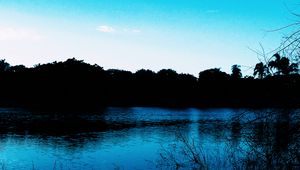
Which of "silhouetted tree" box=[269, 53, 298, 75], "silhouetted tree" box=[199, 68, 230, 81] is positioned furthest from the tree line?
"silhouetted tree" box=[269, 53, 298, 75]

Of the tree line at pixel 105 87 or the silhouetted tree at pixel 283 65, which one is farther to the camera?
the tree line at pixel 105 87

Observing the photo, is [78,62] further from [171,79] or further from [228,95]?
[228,95]

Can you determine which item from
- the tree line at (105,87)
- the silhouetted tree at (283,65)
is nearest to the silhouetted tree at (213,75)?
the tree line at (105,87)

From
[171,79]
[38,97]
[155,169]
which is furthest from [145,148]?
[171,79]

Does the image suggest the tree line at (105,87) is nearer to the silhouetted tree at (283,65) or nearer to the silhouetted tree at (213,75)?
the silhouetted tree at (213,75)

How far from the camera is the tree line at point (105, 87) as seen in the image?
105m

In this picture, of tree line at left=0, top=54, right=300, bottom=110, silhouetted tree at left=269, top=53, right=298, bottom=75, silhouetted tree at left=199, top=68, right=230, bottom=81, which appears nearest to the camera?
silhouetted tree at left=269, top=53, right=298, bottom=75

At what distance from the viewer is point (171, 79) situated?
461ft

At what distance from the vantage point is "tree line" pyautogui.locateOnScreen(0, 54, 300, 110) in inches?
4143

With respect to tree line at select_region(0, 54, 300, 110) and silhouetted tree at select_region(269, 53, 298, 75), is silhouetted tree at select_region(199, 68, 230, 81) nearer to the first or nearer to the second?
tree line at select_region(0, 54, 300, 110)

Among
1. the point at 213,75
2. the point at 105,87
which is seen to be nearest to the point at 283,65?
the point at 105,87

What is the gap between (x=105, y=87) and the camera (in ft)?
397

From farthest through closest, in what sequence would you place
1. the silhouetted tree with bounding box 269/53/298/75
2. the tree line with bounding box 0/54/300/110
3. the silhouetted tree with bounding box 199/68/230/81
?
1. the silhouetted tree with bounding box 199/68/230/81
2. the tree line with bounding box 0/54/300/110
3. the silhouetted tree with bounding box 269/53/298/75

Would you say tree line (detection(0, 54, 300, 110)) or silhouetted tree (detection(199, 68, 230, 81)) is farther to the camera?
silhouetted tree (detection(199, 68, 230, 81))
